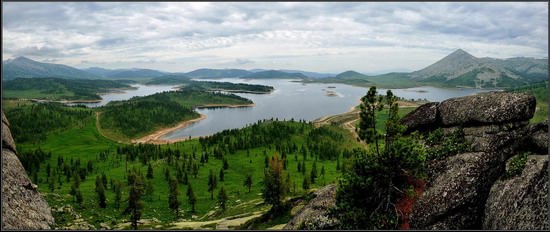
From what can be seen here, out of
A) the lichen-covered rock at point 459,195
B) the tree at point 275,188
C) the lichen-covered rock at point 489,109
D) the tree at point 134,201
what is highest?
the lichen-covered rock at point 489,109

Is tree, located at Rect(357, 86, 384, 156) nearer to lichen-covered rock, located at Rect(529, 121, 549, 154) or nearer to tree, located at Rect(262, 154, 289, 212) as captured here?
lichen-covered rock, located at Rect(529, 121, 549, 154)

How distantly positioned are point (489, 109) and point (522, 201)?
31.1ft

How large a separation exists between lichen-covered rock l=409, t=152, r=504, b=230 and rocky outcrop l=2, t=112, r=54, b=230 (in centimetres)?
3225

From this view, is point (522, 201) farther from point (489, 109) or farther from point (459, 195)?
point (489, 109)

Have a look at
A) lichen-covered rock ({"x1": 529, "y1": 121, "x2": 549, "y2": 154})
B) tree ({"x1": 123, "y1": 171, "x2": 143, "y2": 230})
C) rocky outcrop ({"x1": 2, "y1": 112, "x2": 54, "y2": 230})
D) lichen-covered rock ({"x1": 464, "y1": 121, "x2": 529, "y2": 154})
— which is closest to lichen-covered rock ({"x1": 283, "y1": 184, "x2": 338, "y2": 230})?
lichen-covered rock ({"x1": 464, "y1": 121, "x2": 529, "y2": 154})

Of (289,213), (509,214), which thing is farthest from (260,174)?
(509,214)

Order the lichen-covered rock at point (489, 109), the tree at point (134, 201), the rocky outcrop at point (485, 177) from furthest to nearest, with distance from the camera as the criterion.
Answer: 1. the tree at point (134, 201)
2. the lichen-covered rock at point (489, 109)
3. the rocky outcrop at point (485, 177)

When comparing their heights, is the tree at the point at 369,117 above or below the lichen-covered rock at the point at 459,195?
above

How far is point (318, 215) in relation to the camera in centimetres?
2889

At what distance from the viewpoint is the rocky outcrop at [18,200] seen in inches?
1323

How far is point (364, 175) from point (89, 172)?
12123cm

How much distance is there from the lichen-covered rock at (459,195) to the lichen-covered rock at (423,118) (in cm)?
665

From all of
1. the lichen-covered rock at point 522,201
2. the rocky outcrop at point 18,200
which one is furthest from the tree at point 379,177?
the rocky outcrop at point 18,200

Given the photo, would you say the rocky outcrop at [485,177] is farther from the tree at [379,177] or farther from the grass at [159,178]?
the grass at [159,178]
